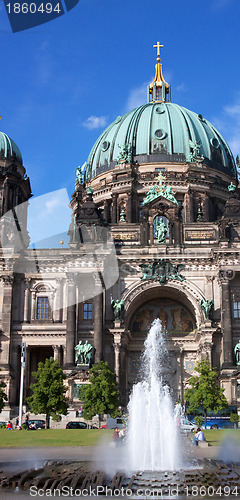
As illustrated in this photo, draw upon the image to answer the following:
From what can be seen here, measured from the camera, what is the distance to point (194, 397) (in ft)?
151

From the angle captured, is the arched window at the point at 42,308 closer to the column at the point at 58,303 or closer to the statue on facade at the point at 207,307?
the column at the point at 58,303

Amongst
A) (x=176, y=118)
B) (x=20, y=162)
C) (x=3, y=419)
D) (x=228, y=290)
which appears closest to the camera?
(x=3, y=419)

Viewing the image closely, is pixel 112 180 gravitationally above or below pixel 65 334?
above

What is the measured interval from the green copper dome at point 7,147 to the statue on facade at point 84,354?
77.7ft

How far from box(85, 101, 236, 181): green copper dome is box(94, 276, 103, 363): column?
21279 millimetres

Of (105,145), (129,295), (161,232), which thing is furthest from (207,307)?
(105,145)

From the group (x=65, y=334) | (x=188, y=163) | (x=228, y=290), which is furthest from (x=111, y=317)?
(x=188, y=163)

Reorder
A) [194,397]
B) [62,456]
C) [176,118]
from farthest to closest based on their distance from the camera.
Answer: [176,118] → [194,397] → [62,456]

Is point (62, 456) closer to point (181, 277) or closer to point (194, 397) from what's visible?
point (194, 397)

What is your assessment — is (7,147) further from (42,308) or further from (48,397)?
(48,397)

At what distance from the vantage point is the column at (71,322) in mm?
54278

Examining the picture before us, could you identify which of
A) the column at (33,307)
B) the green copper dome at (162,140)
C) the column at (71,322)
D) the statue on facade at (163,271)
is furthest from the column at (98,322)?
the green copper dome at (162,140)

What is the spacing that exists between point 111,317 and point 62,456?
3416 cm
